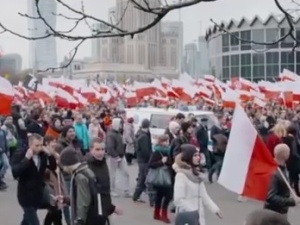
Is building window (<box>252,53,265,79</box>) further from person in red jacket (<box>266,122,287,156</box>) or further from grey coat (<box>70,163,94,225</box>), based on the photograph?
grey coat (<box>70,163,94,225</box>)

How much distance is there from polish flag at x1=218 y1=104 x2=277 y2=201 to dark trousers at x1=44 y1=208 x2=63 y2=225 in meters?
2.90

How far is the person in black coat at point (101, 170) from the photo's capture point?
8398 millimetres

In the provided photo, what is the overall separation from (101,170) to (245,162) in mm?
2137

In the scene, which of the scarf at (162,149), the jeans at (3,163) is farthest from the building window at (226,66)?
the scarf at (162,149)

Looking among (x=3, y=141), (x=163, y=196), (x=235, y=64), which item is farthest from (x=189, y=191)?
(x=235, y=64)

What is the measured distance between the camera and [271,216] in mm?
3508

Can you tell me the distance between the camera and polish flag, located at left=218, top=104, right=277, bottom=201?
697 cm

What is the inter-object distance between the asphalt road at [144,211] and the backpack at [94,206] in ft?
8.58

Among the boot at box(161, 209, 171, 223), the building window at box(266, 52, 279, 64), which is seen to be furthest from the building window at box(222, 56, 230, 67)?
the boot at box(161, 209, 171, 223)

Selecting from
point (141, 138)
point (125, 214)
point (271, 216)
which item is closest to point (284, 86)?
point (141, 138)

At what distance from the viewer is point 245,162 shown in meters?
7.02

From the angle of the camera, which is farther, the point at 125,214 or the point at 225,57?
the point at 225,57

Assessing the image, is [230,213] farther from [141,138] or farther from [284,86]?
[284,86]

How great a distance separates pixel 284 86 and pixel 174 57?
125 metres
